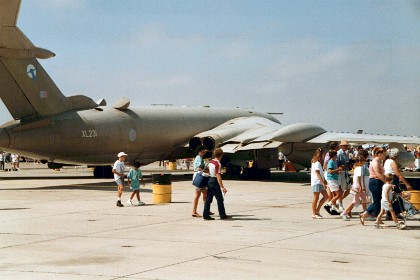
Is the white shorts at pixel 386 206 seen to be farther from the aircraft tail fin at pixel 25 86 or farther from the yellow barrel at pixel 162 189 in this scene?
the aircraft tail fin at pixel 25 86

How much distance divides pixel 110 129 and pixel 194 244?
65.1 feet

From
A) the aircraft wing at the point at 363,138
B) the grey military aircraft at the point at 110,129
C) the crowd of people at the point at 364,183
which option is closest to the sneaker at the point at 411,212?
the crowd of people at the point at 364,183

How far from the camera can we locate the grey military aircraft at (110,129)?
27.7 meters

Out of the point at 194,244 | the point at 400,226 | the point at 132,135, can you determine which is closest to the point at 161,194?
the point at 400,226

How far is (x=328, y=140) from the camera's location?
105ft

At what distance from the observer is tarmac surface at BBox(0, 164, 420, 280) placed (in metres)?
9.17

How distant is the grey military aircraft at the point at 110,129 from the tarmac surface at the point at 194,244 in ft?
30.4

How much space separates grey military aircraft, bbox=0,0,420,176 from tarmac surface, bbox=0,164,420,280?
9.28 metres

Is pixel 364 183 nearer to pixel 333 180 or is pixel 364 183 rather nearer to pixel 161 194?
pixel 333 180

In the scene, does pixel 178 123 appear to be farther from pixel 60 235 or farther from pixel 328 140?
pixel 60 235

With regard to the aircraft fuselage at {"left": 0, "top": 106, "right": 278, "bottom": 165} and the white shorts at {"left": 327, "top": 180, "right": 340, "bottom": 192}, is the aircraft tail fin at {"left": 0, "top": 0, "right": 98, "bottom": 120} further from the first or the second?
the white shorts at {"left": 327, "top": 180, "right": 340, "bottom": 192}

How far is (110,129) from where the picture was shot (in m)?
30.8

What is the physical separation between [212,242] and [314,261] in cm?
249

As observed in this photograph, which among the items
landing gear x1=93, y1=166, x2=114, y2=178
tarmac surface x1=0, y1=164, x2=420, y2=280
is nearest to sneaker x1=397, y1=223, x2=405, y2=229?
tarmac surface x1=0, y1=164, x2=420, y2=280
